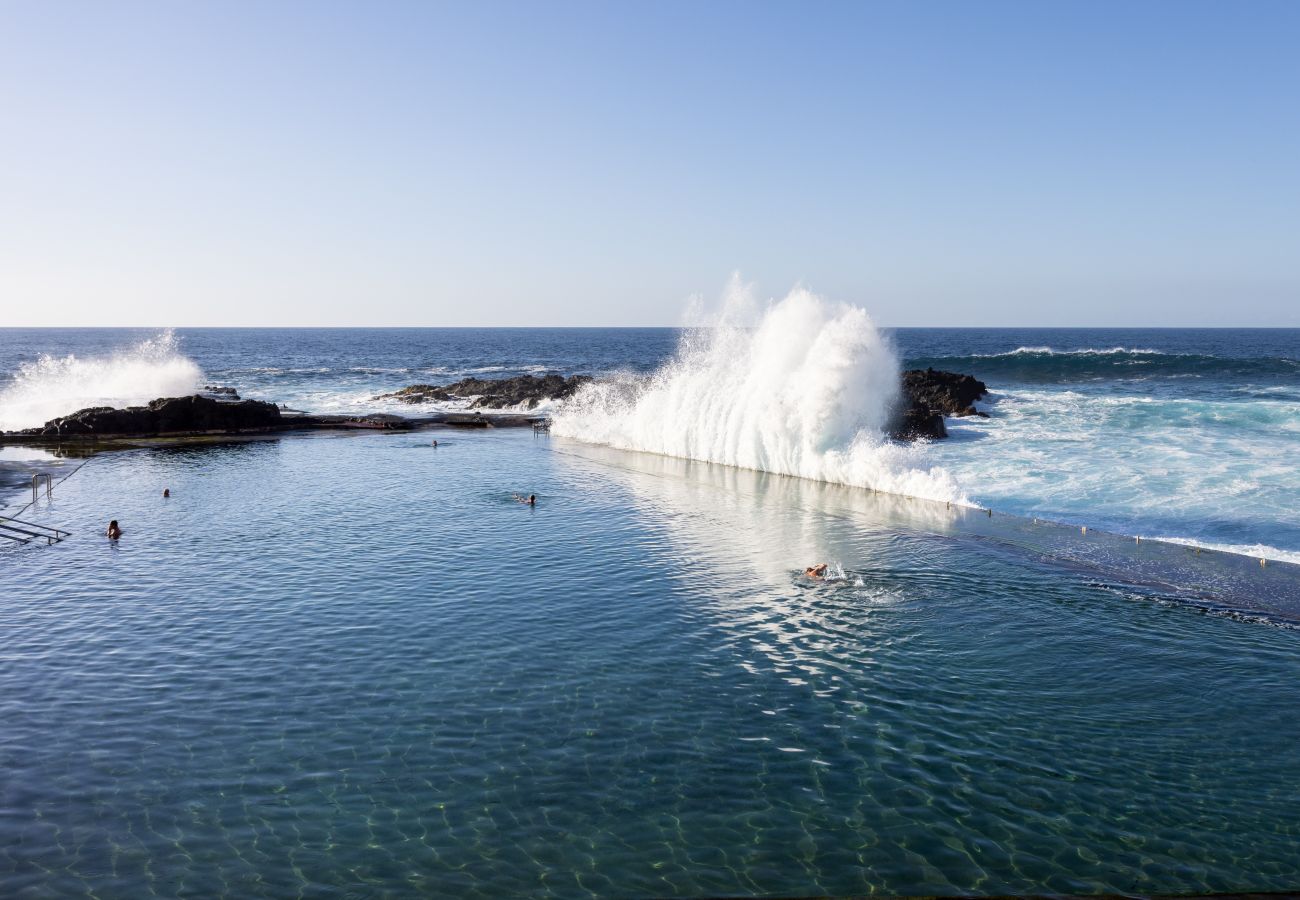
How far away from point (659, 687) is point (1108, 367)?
84.1 m

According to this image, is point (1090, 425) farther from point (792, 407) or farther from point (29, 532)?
point (29, 532)

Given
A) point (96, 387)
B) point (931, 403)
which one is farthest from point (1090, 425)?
point (96, 387)

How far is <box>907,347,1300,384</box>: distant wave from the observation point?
77.9m

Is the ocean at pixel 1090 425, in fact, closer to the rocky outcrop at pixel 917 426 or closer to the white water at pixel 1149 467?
the white water at pixel 1149 467

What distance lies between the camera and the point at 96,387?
70.1 meters

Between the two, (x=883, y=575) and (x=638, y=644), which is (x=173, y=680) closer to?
(x=638, y=644)

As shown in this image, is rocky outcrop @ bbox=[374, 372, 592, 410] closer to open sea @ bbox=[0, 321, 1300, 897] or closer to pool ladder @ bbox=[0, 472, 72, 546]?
open sea @ bbox=[0, 321, 1300, 897]

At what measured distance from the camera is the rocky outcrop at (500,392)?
2687 inches

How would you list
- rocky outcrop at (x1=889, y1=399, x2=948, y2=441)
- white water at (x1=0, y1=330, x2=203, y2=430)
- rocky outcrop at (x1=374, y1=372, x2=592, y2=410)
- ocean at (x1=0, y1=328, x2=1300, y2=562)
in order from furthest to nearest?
rocky outcrop at (x1=374, y1=372, x2=592, y2=410), white water at (x1=0, y1=330, x2=203, y2=430), rocky outcrop at (x1=889, y1=399, x2=948, y2=441), ocean at (x1=0, y1=328, x2=1300, y2=562)

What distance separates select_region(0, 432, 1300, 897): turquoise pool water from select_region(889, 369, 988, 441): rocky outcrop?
834 inches

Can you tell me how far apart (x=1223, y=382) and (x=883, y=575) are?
64374mm

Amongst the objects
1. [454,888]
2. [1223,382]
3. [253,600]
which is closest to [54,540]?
[253,600]

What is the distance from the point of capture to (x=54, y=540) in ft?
83.6

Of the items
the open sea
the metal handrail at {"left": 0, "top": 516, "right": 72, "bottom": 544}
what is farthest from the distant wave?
the metal handrail at {"left": 0, "top": 516, "right": 72, "bottom": 544}
